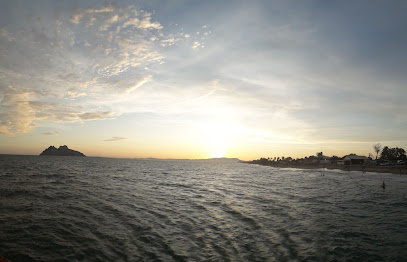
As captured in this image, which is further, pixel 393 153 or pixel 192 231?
pixel 393 153

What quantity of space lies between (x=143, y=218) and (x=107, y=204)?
6796mm

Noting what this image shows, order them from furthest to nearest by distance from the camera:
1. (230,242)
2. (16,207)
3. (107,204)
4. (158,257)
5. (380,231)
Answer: (107,204) → (16,207) → (380,231) → (230,242) → (158,257)

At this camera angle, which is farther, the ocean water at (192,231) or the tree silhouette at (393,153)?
the tree silhouette at (393,153)

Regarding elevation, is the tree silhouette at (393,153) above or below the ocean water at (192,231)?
above

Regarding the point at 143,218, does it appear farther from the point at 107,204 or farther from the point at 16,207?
the point at 16,207

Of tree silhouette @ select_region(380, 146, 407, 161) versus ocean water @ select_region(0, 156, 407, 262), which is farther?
tree silhouette @ select_region(380, 146, 407, 161)

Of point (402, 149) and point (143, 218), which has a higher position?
point (402, 149)

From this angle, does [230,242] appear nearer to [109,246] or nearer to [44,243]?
[109,246]

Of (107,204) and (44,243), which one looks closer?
(44,243)

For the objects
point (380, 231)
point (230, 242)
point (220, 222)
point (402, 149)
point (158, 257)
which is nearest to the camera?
→ point (158, 257)

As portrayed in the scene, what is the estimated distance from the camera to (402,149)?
466ft

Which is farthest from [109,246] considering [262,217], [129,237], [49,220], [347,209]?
[347,209]

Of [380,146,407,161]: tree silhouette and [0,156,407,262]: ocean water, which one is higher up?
[380,146,407,161]: tree silhouette

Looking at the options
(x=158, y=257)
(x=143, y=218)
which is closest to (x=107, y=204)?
(x=143, y=218)
